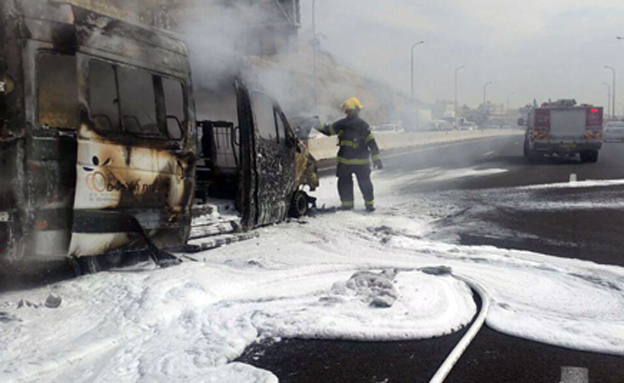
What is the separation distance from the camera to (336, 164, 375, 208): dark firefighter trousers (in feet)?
31.9

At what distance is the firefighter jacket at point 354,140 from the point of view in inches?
380

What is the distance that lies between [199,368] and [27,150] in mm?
2065

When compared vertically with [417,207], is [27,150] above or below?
above

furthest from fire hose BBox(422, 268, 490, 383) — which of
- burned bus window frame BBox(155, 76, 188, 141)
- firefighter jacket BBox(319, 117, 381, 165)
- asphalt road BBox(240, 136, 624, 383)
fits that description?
firefighter jacket BBox(319, 117, 381, 165)

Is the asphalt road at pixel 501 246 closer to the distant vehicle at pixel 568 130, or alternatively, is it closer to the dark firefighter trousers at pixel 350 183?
the dark firefighter trousers at pixel 350 183

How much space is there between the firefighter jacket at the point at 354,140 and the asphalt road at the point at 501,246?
1683 millimetres

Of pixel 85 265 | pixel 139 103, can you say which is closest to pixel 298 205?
pixel 139 103

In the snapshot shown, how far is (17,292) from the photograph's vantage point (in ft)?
15.3

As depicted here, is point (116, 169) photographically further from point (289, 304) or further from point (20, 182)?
point (289, 304)

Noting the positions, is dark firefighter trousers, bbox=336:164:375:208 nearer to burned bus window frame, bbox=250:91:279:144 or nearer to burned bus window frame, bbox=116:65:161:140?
burned bus window frame, bbox=250:91:279:144

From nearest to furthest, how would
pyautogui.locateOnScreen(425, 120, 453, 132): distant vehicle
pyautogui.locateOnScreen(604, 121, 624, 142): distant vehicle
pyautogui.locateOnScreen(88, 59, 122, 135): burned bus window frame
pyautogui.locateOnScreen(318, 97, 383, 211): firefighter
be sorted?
pyautogui.locateOnScreen(88, 59, 122, 135): burned bus window frame < pyautogui.locateOnScreen(318, 97, 383, 211): firefighter < pyautogui.locateOnScreen(604, 121, 624, 142): distant vehicle < pyautogui.locateOnScreen(425, 120, 453, 132): distant vehicle

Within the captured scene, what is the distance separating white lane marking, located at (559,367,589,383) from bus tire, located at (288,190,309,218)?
219 inches

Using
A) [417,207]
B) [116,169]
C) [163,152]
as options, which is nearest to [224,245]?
[163,152]

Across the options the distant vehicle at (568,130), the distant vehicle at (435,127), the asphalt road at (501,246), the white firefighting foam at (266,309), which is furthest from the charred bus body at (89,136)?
the distant vehicle at (435,127)
